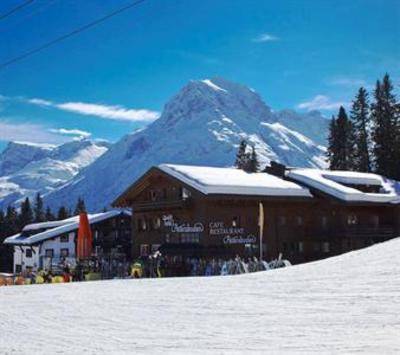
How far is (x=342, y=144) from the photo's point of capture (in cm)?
6769

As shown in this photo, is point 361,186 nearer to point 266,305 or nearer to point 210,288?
point 210,288

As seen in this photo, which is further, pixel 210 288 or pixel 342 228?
pixel 342 228

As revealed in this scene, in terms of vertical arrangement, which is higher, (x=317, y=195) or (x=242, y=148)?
(x=242, y=148)

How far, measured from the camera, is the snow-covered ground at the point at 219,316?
33.6 feet

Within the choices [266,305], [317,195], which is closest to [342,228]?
[317,195]

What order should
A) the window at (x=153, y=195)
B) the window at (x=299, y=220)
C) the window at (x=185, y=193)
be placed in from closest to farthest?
the window at (x=185, y=193) < the window at (x=299, y=220) < the window at (x=153, y=195)

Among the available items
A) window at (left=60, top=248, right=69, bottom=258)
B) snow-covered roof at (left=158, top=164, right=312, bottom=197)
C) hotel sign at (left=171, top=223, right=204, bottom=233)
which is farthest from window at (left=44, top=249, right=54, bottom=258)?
hotel sign at (left=171, top=223, right=204, bottom=233)

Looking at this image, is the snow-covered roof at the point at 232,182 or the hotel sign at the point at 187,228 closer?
the snow-covered roof at the point at 232,182

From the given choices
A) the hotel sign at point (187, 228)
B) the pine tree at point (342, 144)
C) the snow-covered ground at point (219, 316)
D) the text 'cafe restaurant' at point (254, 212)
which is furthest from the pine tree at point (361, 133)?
the snow-covered ground at point (219, 316)

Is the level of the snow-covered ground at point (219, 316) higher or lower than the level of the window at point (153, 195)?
lower

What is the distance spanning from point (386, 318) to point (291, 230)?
32.3 meters

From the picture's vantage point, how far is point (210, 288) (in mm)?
20938

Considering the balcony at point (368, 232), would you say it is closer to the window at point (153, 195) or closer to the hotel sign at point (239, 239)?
the hotel sign at point (239, 239)

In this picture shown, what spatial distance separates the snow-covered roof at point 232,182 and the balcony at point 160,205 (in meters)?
1.46
